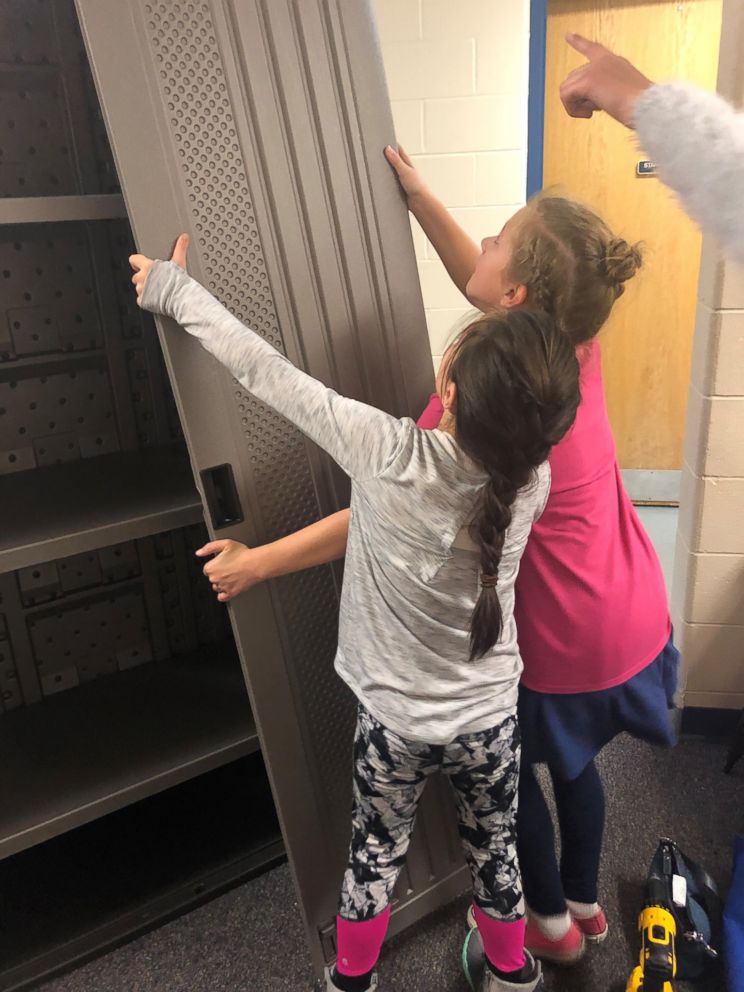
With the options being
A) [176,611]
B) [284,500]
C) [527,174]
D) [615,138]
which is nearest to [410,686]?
[284,500]

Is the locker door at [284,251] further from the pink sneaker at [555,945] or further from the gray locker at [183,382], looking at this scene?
the pink sneaker at [555,945]

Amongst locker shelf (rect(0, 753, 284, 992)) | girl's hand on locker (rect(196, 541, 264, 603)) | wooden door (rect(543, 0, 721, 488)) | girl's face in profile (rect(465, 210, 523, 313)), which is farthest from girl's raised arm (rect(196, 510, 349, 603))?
wooden door (rect(543, 0, 721, 488))

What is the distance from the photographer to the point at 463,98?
83.9 inches

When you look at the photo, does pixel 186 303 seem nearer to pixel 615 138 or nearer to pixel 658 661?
pixel 658 661

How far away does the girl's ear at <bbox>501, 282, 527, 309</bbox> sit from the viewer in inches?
40.4

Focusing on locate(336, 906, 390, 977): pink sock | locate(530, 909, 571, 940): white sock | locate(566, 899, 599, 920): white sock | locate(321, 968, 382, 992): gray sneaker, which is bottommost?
locate(566, 899, 599, 920): white sock

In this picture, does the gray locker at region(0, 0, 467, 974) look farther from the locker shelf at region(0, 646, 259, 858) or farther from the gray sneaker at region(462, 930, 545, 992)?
the gray sneaker at region(462, 930, 545, 992)

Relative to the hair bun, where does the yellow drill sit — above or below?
below

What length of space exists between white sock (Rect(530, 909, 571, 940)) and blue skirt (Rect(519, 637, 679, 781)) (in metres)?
0.33

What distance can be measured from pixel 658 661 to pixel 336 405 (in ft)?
2.41

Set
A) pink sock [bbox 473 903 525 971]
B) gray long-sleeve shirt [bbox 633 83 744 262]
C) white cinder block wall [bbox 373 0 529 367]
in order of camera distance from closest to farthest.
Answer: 1. gray long-sleeve shirt [bbox 633 83 744 262]
2. pink sock [bbox 473 903 525 971]
3. white cinder block wall [bbox 373 0 529 367]

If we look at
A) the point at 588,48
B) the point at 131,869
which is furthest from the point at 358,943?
the point at 588,48

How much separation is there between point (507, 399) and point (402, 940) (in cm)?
116

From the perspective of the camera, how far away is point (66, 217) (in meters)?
1.05
